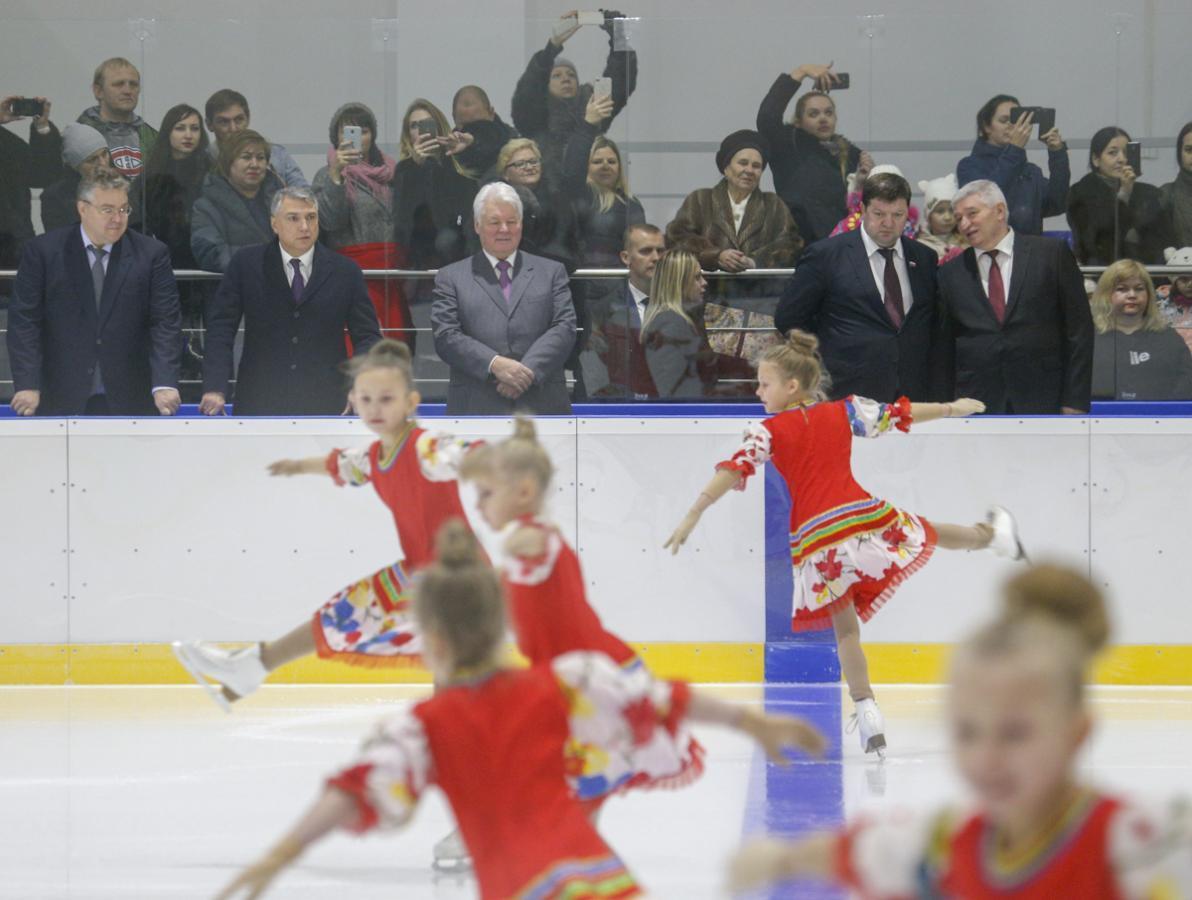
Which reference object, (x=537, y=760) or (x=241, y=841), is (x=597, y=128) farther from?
(x=537, y=760)

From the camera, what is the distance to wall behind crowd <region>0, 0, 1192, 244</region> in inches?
313

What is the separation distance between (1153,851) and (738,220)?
246 inches

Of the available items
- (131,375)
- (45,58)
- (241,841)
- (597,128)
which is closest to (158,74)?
(45,58)

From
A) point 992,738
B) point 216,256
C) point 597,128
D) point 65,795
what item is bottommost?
point 65,795

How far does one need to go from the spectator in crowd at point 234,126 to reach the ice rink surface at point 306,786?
2.41m

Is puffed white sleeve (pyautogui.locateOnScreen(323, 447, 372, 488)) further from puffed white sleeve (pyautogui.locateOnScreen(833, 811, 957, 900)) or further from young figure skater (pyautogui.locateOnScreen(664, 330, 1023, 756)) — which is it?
puffed white sleeve (pyautogui.locateOnScreen(833, 811, 957, 900))

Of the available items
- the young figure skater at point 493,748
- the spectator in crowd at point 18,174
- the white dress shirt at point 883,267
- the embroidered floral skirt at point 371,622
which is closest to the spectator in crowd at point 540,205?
the white dress shirt at point 883,267

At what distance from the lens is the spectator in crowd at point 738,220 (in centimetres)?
795

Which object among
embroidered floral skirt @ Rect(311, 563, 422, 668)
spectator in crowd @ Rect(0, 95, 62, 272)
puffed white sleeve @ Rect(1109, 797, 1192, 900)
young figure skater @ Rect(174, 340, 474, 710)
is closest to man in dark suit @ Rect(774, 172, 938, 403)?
young figure skater @ Rect(174, 340, 474, 710)

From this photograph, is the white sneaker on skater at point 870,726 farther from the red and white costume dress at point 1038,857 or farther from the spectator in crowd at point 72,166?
the spectator in crowd at point 72,166

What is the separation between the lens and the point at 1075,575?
1.96 meters

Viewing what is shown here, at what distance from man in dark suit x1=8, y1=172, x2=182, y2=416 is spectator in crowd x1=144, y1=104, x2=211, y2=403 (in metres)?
0.21

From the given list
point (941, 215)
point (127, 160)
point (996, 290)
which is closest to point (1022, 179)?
point (941, 215)

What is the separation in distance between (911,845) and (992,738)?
0.81 feet
